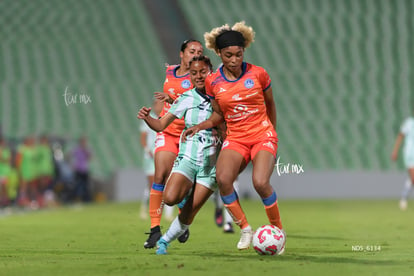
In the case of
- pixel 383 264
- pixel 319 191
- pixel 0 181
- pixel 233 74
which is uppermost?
pixel 233 74

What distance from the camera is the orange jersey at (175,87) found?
919cm

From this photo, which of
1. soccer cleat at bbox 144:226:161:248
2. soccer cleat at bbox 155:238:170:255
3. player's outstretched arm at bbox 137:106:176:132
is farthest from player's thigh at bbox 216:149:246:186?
soccer cleat at bbox 144:226:161:248

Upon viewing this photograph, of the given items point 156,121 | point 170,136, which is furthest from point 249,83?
point 170,136

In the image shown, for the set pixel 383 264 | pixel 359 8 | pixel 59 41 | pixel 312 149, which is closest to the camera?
pixel 383 264

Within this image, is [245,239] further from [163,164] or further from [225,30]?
[225,30]

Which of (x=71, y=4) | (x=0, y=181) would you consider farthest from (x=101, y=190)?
(x=71, y=4)

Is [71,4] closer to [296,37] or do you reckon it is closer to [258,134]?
[296,37]

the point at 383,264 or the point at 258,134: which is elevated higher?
the point at 258,134

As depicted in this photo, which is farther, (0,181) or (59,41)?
(59,41)

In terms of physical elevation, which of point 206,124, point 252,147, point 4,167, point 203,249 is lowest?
point 4,167

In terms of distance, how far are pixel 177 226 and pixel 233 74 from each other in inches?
61.4

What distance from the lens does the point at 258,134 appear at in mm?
8289

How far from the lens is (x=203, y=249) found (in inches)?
352

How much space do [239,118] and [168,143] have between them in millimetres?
1271
